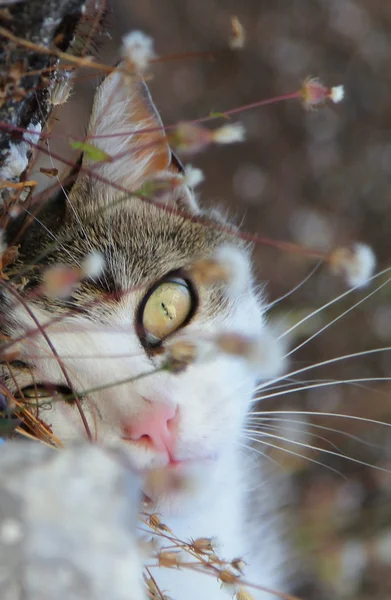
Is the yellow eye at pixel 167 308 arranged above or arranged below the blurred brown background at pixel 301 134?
below

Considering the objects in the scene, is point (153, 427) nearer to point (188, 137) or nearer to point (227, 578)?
point (227, 578)

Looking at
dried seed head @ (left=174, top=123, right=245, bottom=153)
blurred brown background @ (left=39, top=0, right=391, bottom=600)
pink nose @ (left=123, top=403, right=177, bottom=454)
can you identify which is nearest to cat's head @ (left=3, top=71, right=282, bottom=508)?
pink nose @ (left=123, top=403, right=177, bottom=454)

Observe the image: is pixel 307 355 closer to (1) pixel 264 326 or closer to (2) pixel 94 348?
(1) pixel 264 326

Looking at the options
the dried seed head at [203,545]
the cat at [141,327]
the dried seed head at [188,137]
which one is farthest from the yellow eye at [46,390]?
the dried seed head at [188,137]

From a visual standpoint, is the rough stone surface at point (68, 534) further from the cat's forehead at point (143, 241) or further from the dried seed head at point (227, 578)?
the cat's forehead at point (143, 241)

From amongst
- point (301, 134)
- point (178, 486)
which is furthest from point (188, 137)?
point (301, 134)

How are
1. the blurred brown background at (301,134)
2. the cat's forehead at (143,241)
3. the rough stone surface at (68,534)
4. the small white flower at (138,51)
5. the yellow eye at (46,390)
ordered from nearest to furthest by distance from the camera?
the rough stone surface at (68,534), the small white flower at (138,51), the yellow eye at (46,390), the cat's forehead at (143,241), the blurred brown background at (301,134)

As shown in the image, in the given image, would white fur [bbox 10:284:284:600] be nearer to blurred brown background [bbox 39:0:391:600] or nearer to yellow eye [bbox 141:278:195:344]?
yellow eye [bbox 141:278:195:344]

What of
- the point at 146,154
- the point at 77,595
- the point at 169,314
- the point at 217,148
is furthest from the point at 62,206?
the point at 217,148
